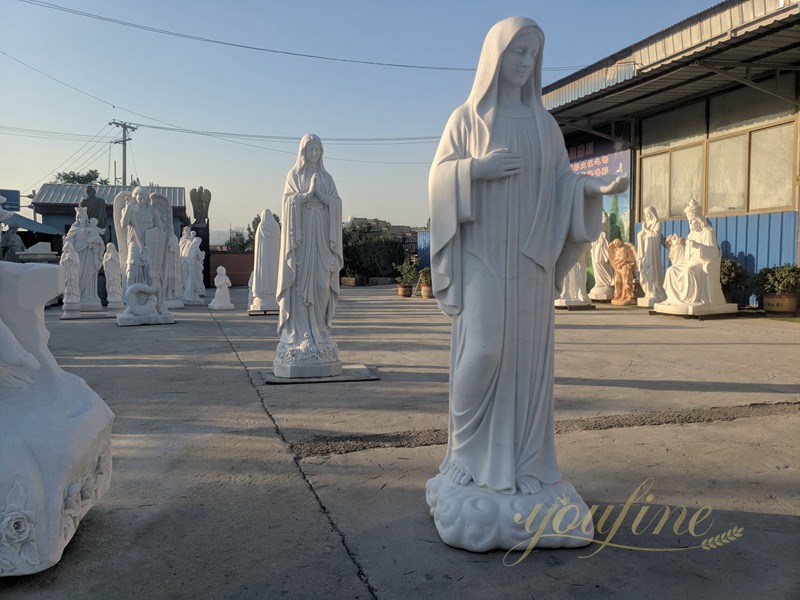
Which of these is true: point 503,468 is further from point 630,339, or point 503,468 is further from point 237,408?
point 630,339

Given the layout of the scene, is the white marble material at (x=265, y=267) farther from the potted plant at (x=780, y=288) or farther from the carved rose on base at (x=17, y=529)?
the carved rose on base at (x=17, y=529)

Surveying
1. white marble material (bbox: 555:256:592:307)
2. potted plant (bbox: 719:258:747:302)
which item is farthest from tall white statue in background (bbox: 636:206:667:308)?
potted plant (bbox: 719:258:747:302)

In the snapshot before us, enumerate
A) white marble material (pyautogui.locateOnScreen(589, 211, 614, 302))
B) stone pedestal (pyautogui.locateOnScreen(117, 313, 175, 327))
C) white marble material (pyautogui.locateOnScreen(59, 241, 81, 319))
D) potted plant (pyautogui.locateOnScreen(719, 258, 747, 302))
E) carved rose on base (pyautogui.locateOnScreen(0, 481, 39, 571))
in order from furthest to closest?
1. white marble material (pyautogui.locateOnScreen(589, 211, 614, 302))
2. white marble material (pyautogui.locateOnScreen(59, 241, 81, 319))
3. potted plant (pyautogui.locateOnScreen(719, 258, 747, 302))
4. stone pedestal (pyautogui.locateOnScreen(117, 313, 175, 327))
5. carved rose on base (pyautogui.locateOnScreen(0, 481, 39, 571))

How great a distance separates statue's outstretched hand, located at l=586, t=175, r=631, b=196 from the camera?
2.85 m

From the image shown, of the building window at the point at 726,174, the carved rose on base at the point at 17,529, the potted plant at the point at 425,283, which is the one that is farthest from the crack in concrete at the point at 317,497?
the potted plant at the point at 425,283

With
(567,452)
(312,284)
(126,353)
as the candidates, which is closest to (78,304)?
(126,353)

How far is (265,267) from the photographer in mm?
15859

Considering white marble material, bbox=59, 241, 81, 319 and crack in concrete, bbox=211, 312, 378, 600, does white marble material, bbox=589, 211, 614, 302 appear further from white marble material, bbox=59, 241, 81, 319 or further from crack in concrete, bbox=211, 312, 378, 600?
white marble material, bbox=59, 241, 81, 319

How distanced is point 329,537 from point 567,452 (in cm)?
203

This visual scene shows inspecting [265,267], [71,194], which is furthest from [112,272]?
[71,194]

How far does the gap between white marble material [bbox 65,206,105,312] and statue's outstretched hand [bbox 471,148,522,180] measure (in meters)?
16.4

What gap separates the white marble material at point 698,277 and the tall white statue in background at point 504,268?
11.5 m

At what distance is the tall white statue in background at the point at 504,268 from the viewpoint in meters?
3.04

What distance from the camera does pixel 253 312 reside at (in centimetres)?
1603
